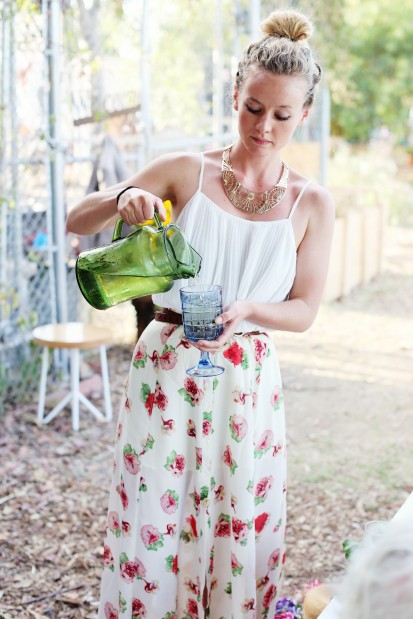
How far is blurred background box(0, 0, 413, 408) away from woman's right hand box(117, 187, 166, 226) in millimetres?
518

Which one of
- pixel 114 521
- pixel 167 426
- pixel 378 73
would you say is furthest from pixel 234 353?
pixel 378 73

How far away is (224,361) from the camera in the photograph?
1992mm

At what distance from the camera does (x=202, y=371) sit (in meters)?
1.90

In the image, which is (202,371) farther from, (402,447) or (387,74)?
(387,74)

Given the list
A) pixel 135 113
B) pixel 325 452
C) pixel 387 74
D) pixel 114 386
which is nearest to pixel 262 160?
pixel 325 452

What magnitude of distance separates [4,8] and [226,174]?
2941 mm

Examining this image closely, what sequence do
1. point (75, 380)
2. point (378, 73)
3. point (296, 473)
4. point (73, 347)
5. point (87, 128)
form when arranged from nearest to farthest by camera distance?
point (296, 473) → point (73, 347) → point (75, 380) → point (87, 128) → point (378, 73)

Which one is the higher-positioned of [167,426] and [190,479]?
[167,426]

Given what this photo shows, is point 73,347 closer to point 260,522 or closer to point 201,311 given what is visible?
point 260,522

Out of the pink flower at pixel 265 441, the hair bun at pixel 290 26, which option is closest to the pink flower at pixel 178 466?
the pink flower at pixel 265 441

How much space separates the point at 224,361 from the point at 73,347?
95.5 inches

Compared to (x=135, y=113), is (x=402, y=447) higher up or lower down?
lower down

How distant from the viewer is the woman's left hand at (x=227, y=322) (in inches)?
71.9

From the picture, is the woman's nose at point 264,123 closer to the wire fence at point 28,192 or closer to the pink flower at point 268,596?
the pink flower at point 268,596
